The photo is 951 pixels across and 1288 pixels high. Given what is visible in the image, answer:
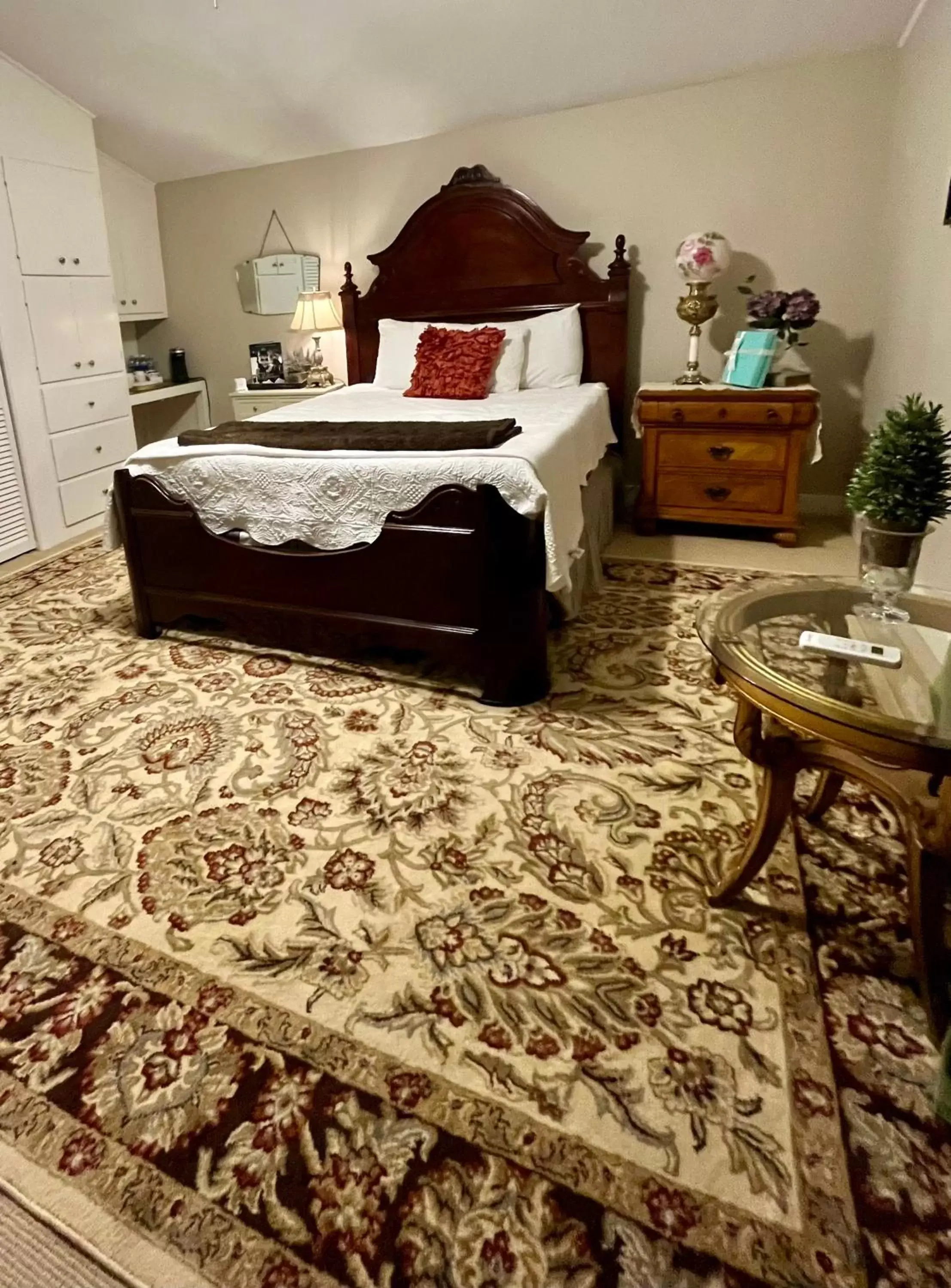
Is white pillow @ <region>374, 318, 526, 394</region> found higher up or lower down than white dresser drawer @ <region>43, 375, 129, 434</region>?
higher up

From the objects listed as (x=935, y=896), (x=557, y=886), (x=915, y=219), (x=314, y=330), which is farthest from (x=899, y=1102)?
(x=314, y=330)

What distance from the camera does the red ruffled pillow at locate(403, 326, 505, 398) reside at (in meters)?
3.52

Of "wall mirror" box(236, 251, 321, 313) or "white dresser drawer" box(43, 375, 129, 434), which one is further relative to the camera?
"wall mirror" box(236, 251, 321, 313)

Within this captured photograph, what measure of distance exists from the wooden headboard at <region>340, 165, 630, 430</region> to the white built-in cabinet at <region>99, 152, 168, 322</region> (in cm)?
157

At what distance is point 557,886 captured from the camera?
5.15ft

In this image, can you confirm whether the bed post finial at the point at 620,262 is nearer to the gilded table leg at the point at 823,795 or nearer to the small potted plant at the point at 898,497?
the small potted plant at the point at 898,497

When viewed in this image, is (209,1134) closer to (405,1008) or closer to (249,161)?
(405,1008)

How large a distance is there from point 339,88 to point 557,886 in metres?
3.83

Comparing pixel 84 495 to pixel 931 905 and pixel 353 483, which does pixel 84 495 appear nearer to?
pixel 353 483

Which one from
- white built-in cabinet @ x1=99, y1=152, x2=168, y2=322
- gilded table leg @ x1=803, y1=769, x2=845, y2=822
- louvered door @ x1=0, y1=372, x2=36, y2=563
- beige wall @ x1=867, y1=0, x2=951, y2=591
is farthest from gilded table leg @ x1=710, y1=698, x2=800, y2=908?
white built-in cabinet @ x1=99, y1=152, x2=168, y2=322

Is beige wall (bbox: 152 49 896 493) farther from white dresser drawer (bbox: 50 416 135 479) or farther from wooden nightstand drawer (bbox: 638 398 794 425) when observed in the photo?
white dresser drawer (bbox: 50 416 135 479)

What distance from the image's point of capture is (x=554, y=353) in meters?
3.72

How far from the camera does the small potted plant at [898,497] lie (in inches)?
53.8

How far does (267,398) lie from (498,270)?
4.78 ft
